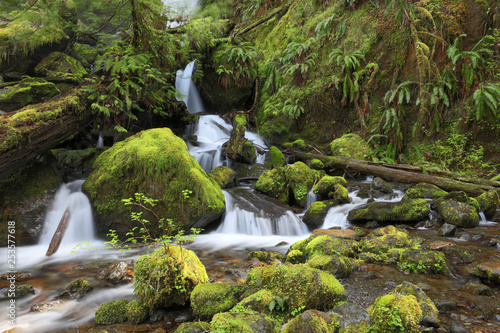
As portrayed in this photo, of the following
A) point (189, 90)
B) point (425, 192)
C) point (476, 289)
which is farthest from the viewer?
point (189, 90)

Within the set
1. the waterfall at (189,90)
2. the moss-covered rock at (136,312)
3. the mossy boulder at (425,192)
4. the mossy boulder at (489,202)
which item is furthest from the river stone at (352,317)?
the waterfall at (189,90)

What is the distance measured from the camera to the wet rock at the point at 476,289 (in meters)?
3.39

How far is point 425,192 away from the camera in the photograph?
7.79 meters

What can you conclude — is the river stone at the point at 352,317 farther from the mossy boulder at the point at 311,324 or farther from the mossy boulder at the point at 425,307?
the mossy boulder at the point at 425,307

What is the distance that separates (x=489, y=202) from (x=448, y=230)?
1983 millimetres

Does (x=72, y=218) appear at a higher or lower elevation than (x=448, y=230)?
higher

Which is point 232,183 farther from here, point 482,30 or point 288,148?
point 482,30

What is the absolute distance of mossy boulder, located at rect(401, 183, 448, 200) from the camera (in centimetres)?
735

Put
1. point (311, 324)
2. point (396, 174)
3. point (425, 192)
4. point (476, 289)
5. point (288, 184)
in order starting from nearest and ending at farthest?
point (311, 324) < point (476, 289) < point (425, 192) < point (288, 184) < point (396, 174)

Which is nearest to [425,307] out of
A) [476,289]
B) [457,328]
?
[457,328]

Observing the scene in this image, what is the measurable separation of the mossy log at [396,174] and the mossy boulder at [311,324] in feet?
23.7

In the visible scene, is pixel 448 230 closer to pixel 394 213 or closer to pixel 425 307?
pixel 394 213

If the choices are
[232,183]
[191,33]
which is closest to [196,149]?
[232,183]

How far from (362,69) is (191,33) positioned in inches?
316
